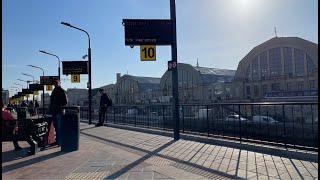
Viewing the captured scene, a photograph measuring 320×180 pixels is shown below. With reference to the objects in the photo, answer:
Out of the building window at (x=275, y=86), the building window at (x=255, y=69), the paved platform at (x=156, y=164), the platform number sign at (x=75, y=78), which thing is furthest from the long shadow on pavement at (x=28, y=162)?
the building window at (x=255, y=69)

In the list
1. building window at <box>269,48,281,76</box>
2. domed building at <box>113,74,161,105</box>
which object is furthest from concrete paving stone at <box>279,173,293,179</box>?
domed building at <box>113,74,161,105</box>

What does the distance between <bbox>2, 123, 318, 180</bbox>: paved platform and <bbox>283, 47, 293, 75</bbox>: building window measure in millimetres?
67864

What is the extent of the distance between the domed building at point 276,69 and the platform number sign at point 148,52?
168 feet

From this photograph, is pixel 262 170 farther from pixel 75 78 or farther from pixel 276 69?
pixel 276 69

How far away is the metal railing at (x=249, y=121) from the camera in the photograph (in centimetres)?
838

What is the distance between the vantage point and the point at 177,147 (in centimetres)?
875

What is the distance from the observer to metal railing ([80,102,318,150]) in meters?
8.38

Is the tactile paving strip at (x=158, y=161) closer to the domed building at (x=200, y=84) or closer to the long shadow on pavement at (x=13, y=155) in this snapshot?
the long shadow on pavement at (x=13, y=155)

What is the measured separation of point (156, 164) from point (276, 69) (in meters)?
72.3

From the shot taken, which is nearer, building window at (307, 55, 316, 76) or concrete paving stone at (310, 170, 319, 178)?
concrete paving stone at (310, 170, 319, 178)

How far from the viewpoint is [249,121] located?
10625mm

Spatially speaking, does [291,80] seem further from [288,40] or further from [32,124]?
[32,124]

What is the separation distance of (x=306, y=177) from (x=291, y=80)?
6820 centimetres

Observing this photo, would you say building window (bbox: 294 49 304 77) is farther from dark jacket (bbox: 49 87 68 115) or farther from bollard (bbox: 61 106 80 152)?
bollard (bbox: 61 106 80 152)
